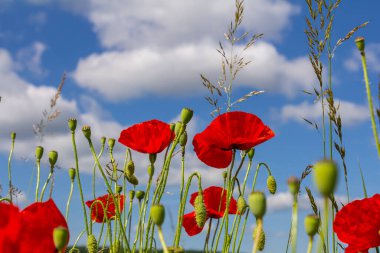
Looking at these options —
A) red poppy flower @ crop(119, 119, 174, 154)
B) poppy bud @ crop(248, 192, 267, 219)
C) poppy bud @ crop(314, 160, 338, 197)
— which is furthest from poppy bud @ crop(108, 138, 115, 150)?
poppy bud @ crop(314, 160, 338, 197)

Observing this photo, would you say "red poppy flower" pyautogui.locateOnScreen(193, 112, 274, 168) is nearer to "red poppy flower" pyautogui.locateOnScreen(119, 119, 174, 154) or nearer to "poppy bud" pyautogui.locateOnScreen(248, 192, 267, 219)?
"red poppy flower" pyautogui.locateOnScreen(119, 119, 174, 154)

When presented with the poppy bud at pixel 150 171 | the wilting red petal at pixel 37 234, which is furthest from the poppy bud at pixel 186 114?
the wilting red petal at pixel 37 234

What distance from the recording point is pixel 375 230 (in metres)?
1.41

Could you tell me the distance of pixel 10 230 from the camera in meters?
0.79

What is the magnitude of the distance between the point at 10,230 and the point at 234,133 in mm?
1047

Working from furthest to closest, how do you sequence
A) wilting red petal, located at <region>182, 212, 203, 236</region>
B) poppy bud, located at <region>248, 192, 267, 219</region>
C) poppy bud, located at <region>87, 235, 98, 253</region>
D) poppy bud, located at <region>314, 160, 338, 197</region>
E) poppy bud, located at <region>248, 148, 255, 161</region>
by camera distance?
wilting red petal, located at <region>182, 212, 203, 236</region>
poppy bud, located at <region>248, 148, 255, 161</region>
poppy bud, located at <region>87, 235, 98, 253</region>
poppy bud, located at <region>248, 192, 267, 219</region>
poppy bud, located at <region>314, 160, 338, 197</region>

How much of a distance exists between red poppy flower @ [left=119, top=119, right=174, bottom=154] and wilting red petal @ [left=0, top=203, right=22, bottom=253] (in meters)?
0.99

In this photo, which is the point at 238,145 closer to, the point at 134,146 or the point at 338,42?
the point at 134,146

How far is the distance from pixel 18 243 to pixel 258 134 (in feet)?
3.56

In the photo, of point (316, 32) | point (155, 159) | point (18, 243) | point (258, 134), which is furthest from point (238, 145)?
point (18, 243)

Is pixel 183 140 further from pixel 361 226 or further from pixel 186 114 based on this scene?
pixel 361 226

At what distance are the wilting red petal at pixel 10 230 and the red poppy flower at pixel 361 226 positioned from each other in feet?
2.90

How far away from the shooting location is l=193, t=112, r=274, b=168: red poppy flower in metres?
1.74

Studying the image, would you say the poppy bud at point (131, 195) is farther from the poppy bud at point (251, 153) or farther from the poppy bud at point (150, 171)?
the poppy bud at point (251, 153)
